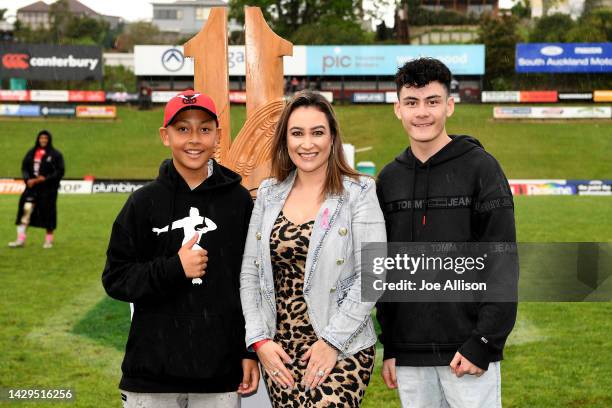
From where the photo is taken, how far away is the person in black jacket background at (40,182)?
11.8m

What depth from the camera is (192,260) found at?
291 centimetres

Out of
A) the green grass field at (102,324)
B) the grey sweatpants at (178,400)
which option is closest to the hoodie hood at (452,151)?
the grey sweatpants at (178,400)

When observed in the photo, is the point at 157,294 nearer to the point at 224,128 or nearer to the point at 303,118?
the point at 303,118

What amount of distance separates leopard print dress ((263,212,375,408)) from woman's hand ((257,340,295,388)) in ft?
0.09

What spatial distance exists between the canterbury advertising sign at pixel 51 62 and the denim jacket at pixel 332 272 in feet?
168

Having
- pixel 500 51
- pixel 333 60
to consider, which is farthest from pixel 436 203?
pixel 500 51

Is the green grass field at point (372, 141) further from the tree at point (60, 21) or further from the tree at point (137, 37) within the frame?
the tree at point (137, 37)

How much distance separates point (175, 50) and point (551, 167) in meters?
26.9

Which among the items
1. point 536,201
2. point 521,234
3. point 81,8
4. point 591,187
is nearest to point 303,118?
point 521,234

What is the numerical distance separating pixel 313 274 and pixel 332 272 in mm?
75

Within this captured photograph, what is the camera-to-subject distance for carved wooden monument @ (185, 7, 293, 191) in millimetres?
4617

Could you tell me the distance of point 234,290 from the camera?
308 cm

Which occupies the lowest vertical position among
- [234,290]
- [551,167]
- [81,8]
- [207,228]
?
[551,167]

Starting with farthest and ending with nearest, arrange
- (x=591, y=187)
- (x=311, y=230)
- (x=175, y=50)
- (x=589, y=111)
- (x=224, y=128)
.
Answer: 1. (x=175, y=50)
2. (x=589, y=111)
3. (x=591, y=187)
4. (x=224, y=128)
5. (x=311, y=230)
